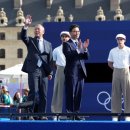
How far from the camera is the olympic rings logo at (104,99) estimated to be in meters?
12.1

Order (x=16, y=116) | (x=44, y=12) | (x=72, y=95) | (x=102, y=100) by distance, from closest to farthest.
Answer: (x=16, y=116) → (x=72, y=95) → (x=102, y=100) → (x=44, y=12)

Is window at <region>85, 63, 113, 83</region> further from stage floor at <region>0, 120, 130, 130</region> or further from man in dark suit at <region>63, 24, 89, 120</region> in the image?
stage floor at <region>0, 120, 130, 130</region>

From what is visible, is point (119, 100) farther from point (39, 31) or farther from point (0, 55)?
point (0, 55)

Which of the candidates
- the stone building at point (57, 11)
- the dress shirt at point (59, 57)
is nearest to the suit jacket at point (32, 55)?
the dress shirt at point (59, 57)

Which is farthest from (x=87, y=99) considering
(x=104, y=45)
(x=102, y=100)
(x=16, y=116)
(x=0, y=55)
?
(x=0, y=55)

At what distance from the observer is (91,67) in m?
12.3

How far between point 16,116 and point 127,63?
291 cm

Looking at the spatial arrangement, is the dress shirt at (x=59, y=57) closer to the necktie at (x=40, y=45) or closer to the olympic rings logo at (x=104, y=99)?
the necktie at (x=40, y=45)

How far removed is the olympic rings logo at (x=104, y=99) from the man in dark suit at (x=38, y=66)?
7.83ft

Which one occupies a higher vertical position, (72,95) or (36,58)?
(36,58)

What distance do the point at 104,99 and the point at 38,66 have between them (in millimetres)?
2580

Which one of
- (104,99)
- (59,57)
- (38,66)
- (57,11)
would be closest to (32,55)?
(38,66)

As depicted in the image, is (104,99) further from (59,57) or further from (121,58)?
(121,58)

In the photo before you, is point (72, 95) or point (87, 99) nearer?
point (72, 95)
